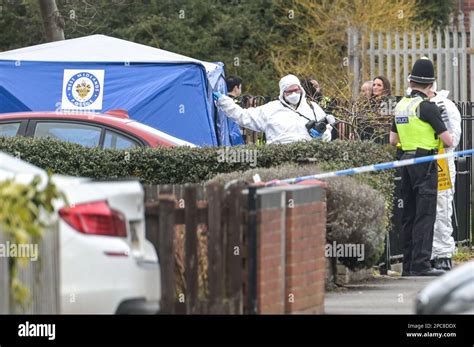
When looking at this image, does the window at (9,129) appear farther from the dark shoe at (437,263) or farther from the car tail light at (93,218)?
the car tail light at (93,218)

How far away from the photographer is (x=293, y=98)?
13453 mm

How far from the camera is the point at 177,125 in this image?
1655 centimetres

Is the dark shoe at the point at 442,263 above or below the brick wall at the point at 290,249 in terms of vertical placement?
below

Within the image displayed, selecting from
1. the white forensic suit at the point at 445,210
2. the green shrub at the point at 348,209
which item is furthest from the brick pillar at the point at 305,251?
the white forensic suit at the point at 445,210

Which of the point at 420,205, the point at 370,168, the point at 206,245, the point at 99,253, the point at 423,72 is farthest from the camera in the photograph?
the point at 420,205

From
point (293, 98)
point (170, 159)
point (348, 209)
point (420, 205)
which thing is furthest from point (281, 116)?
point (348, 209)

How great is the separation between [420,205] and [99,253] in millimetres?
6110

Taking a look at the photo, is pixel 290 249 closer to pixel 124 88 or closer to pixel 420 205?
pixel 420 205

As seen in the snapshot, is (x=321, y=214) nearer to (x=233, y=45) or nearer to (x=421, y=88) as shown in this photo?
(x=421, y=88)

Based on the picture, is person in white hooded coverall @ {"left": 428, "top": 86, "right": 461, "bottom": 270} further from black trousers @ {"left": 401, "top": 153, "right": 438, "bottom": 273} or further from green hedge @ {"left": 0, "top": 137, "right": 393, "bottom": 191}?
green hedge @ {"left": 0, "top": 137, "right": 393, "bottom": 191}

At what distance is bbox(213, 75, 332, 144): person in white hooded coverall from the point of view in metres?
13.4

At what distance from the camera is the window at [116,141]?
13.0 metres

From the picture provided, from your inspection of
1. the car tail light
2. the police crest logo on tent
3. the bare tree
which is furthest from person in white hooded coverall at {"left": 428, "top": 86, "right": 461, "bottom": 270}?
the bare tree

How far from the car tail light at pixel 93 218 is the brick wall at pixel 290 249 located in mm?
1391
